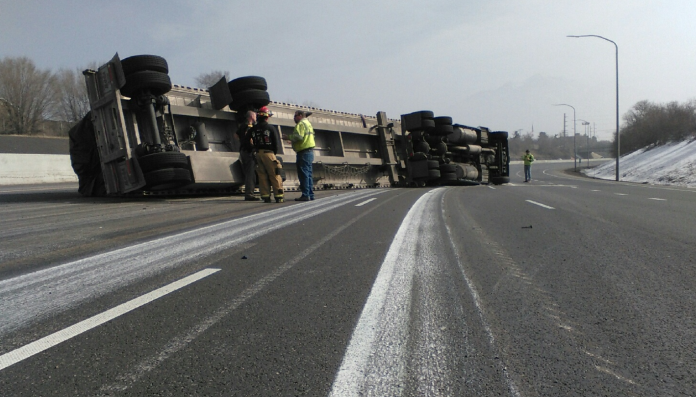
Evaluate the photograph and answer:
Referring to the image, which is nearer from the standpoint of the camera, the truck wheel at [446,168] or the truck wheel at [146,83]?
the truck wheel at [146,83]

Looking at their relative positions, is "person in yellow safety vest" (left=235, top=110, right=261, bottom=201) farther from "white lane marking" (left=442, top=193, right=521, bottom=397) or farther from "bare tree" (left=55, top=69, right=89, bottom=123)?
"bare tree" (left=55, top=69, right=89, bottom=123)

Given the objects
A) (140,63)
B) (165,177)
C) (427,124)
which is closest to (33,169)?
(140,63)

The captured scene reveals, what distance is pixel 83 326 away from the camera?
221 centimetres

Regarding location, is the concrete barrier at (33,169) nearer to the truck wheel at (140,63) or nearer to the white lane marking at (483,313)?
the truck wheel at (140,63)

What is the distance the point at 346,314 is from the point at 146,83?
872 centimetres

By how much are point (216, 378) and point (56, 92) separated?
57226 millimetres

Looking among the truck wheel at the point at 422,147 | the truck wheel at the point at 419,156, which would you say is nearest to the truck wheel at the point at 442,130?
the truck wheel at the point at 422,147

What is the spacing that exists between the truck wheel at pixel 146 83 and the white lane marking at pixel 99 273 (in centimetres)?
559

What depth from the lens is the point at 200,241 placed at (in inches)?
174

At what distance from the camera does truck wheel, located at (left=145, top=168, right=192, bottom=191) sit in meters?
9.14

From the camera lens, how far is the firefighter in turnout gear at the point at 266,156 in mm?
9180

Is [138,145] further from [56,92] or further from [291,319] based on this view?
[56,92]

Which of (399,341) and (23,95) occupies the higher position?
(23,95)

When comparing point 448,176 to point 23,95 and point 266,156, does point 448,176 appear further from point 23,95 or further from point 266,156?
point 23,95
